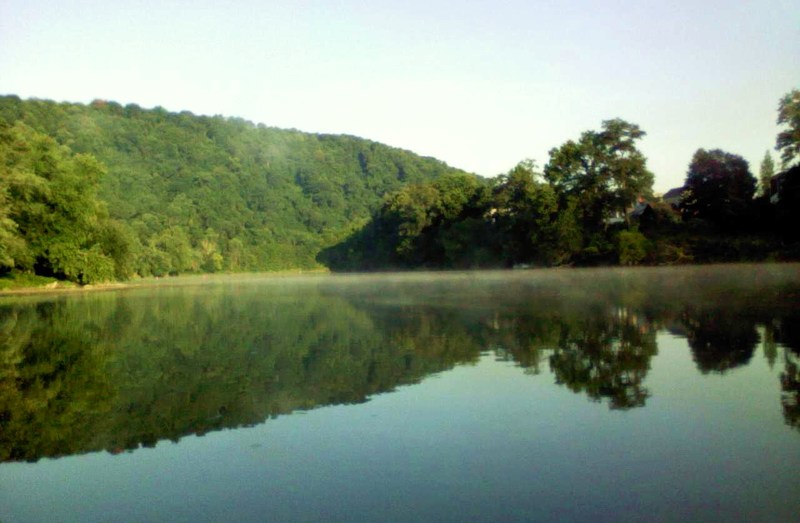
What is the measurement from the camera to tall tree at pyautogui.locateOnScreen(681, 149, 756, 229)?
178 feet

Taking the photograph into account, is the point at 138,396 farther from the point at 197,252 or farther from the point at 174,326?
the point at 197,252

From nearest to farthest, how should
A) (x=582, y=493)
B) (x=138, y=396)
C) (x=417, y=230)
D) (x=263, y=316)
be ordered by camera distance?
(x=582, y=493) < (x=138, y=396) < (x=263, y=316) < (x=417, y=230)

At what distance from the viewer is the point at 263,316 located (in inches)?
798

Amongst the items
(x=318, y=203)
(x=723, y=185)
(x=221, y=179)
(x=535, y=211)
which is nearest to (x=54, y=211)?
(x=535, y=211)

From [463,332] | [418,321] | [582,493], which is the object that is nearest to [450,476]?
[582,493]

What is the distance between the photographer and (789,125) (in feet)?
160

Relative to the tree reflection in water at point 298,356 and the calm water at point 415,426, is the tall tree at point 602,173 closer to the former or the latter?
the tree reflection in water at point 298,356

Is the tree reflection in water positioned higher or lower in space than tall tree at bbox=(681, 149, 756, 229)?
lower

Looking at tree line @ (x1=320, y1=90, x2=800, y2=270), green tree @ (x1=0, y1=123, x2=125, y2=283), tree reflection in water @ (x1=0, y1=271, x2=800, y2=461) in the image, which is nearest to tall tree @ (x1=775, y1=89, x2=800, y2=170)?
tree line @ (x1=320, y1=90, x2=800, y2=270)

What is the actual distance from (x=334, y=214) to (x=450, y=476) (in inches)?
5640

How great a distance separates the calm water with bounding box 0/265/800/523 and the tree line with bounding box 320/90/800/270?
4116cm

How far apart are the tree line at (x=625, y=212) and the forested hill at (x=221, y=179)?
3683 centimetres

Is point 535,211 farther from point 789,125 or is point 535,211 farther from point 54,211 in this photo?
point 54,211

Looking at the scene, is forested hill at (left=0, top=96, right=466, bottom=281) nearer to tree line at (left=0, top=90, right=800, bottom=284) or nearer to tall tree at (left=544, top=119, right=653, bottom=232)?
tree line at (left=0, top=90, right=800, bottom=284)
